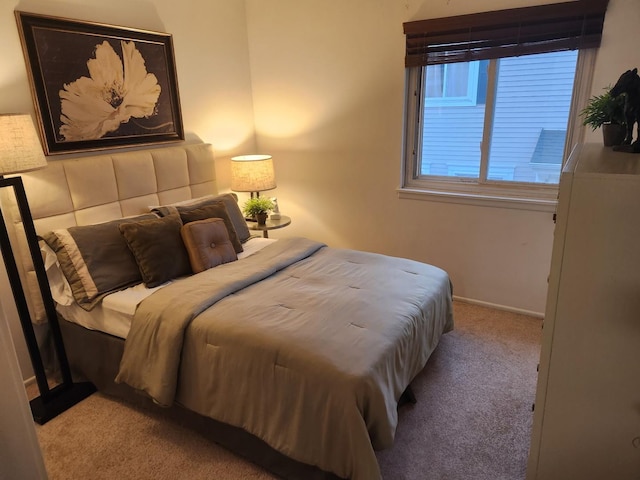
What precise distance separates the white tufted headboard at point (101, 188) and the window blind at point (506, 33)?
6.15 ft

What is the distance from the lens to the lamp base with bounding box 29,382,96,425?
2.23 meters

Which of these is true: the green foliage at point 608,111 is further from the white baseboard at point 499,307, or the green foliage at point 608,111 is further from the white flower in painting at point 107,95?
the white flower in painting at point 107,95

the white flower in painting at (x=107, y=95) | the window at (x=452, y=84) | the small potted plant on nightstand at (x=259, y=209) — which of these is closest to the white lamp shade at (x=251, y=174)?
the small potted plant on nightstand at (x=259, y=209)

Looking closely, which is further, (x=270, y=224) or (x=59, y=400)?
(x=270, y=224)

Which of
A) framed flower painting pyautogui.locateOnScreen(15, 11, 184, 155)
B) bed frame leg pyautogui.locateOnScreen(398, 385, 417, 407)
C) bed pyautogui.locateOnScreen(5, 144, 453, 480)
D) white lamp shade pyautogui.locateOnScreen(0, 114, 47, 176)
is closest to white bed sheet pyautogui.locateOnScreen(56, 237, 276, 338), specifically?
bed pyautogui.locateOnScreen(5, 144, 453, 480)

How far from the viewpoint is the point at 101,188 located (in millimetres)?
2652

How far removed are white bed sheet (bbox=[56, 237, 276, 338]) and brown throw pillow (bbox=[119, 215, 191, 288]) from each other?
72 millimetres

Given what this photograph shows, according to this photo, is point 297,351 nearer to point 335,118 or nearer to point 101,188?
point 101,188

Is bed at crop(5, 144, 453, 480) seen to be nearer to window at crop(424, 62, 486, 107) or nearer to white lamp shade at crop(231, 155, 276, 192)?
white lamp shade at crop(231, 155, 276, 192)

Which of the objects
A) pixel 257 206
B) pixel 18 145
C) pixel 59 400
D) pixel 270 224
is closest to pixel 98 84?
pixel 18 145

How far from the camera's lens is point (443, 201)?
332 cm

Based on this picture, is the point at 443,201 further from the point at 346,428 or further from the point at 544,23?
the point at 346,428

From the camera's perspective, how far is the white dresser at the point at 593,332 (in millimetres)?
1164

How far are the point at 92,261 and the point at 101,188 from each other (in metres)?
0.58
